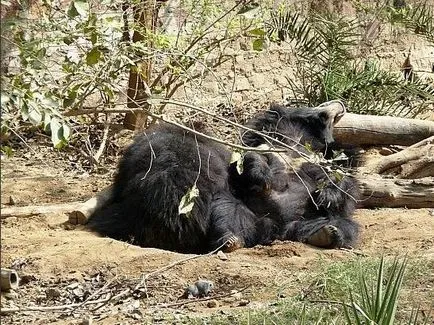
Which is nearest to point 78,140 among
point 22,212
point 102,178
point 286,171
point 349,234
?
point 102,178

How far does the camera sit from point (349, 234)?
6.26 meters

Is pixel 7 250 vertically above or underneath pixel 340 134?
underneath

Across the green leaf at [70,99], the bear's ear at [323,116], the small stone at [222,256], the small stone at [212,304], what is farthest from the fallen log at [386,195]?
the green leaf at [70,99]

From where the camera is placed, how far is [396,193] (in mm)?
7113

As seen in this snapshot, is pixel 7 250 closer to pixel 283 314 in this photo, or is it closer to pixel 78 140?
pixel 283 314

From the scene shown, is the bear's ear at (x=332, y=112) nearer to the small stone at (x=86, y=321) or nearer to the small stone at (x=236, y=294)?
the small stone at (x=236, y=294)

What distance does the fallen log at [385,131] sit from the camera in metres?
7.89

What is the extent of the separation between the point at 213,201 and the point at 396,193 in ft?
5.68

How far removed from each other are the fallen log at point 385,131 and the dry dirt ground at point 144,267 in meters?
1.24

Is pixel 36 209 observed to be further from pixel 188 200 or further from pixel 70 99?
pixel 70 99

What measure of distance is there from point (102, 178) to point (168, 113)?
61.8 inches

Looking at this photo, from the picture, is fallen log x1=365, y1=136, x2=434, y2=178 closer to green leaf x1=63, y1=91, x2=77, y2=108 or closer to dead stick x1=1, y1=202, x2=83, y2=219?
dead stick x1=1, y1=202, x2=83, y2=219

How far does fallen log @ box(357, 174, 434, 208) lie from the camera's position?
7094 millimetres

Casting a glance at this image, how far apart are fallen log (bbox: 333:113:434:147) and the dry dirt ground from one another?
124 centimetres
